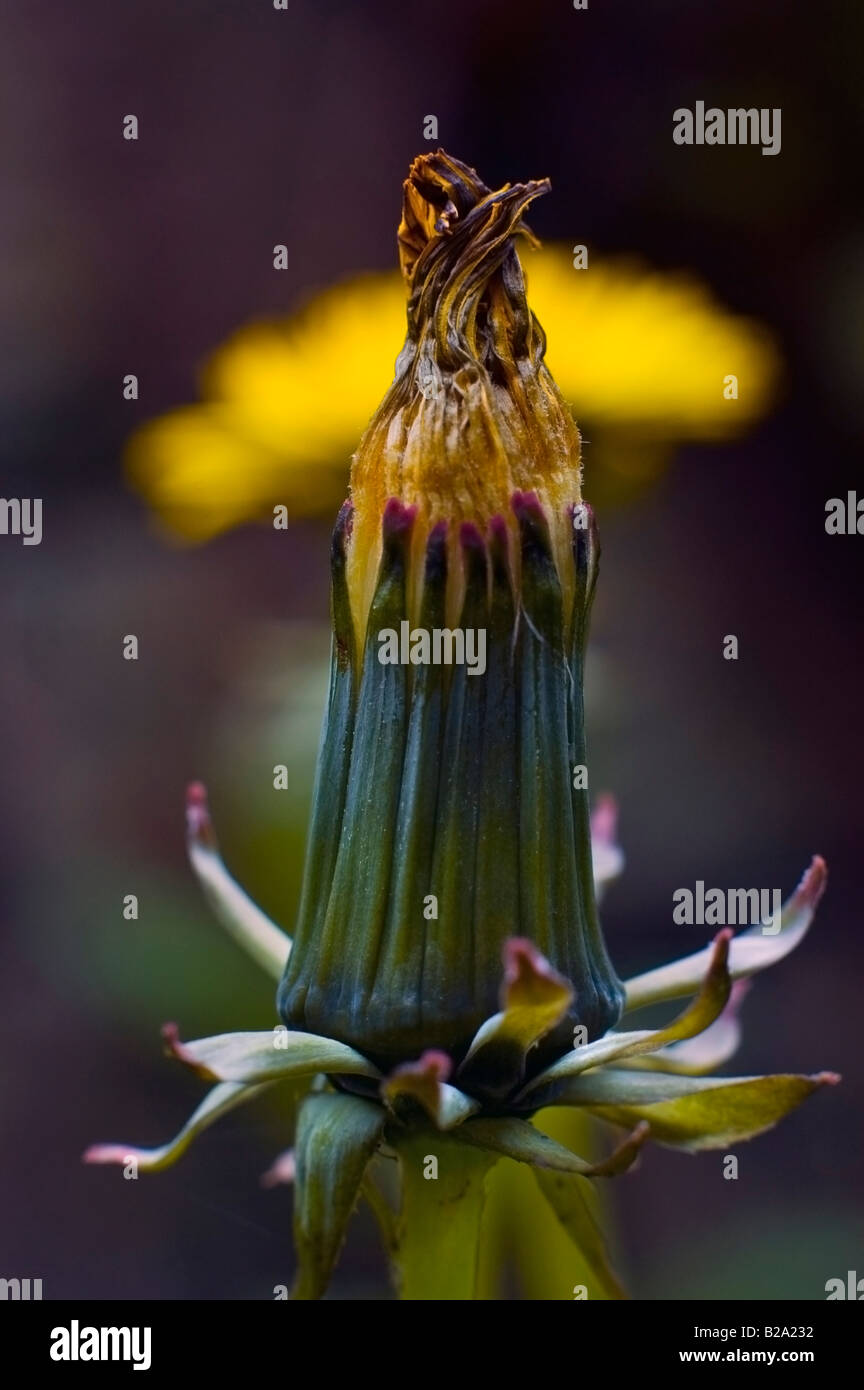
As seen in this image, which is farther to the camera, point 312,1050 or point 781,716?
point 781,716

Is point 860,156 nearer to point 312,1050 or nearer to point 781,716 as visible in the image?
point 781,716

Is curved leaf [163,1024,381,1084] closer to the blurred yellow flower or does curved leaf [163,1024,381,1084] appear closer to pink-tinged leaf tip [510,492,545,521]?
pink-tinged leaf tip [510,492,545,521]

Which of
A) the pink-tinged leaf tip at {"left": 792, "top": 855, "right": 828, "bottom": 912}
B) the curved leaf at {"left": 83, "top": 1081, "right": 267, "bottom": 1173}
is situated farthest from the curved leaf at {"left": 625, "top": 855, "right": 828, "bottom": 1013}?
the curved leaf at {"left": 83, "top": 1081, "right": 267, "bottom": 1173}

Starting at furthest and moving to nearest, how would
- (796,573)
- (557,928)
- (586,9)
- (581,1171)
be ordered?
(796,573) → (586,9) → (557,928) → (581,1171)

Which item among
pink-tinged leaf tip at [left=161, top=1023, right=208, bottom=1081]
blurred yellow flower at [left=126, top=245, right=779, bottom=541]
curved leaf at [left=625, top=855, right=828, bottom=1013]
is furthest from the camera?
blurred yellow flower at [left=126, top=245, right=779, bottom=541]

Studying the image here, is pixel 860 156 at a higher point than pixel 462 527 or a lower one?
higher

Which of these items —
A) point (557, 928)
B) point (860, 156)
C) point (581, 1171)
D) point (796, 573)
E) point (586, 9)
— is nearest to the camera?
point (581, 1171)

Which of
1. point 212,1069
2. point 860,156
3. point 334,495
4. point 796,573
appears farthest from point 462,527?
point 796,573
